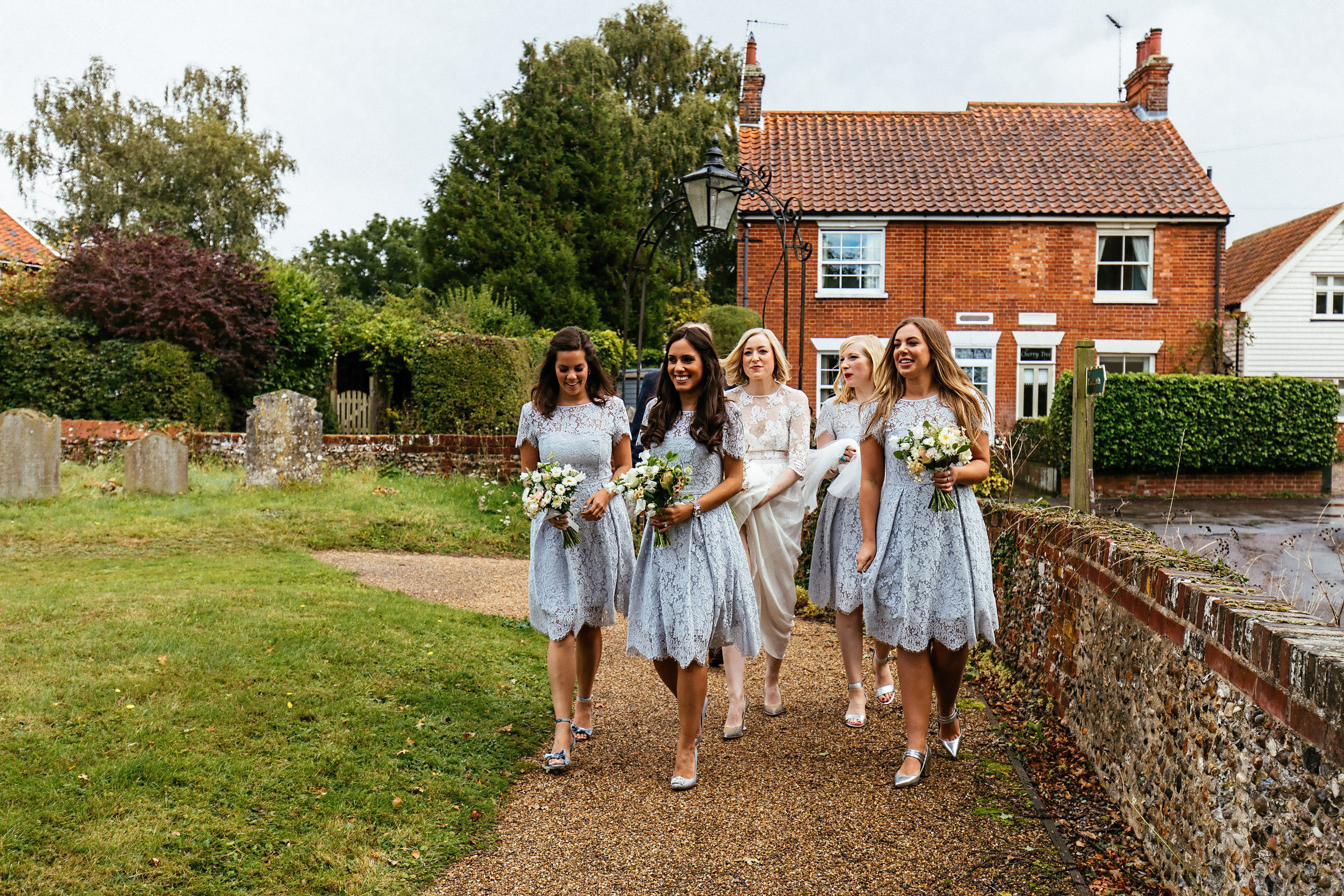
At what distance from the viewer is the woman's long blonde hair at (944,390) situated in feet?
14.2

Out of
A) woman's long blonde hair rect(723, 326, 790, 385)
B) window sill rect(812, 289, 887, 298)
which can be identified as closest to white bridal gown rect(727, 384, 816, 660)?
woman's long blonde hair rect(723, 326, 790, 385)

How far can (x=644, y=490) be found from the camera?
405 cm

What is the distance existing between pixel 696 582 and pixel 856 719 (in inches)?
59.8

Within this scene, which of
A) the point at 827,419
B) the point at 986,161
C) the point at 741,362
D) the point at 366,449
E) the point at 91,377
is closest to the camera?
the point at 741,362

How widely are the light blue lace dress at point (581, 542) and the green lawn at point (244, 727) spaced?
2.59 feet

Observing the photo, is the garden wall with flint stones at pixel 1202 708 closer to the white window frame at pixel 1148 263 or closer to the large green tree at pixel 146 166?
the white window frame at pixel 1148 263

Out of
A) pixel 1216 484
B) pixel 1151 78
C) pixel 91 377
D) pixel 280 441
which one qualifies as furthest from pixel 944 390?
pixel 1151 78

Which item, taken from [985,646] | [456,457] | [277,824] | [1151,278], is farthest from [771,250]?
[277,824]

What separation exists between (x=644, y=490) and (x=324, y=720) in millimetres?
2011

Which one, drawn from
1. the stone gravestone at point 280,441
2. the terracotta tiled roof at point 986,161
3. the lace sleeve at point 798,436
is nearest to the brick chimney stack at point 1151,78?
the terracotta tiled roof at point 986,161

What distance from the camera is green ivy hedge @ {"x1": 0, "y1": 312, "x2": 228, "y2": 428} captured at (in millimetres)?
15539

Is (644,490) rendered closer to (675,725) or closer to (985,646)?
(675,725)

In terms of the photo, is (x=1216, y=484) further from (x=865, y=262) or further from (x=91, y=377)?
(x=91, y=377)

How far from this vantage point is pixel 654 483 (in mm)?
4047
